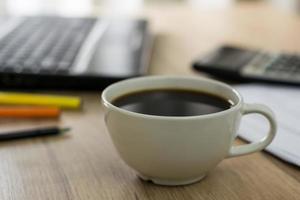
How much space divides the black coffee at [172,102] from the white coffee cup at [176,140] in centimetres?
2

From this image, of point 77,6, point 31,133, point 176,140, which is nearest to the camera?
point 176,140

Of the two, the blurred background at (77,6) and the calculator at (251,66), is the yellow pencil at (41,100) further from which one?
the blurred background at (77,6)

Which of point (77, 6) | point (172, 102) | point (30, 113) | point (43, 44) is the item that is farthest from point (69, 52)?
point (77, 6)

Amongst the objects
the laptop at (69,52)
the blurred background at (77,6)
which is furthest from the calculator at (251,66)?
the blurred background at (77,6)

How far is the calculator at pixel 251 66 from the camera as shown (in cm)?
71

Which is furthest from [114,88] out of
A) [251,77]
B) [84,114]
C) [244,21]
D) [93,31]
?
[244,21]

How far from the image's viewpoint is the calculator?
71 cm

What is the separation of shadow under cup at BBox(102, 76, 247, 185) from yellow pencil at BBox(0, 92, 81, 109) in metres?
0.20

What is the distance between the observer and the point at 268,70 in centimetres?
74

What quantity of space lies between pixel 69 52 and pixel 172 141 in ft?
1.33

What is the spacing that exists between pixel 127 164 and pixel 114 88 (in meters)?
0.07

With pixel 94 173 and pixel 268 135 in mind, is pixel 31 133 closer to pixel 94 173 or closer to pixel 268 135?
pixel 94 173

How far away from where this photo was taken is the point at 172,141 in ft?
1.32

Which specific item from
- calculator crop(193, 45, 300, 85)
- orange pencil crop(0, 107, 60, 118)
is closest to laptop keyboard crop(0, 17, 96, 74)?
orange pencil crop(0, 107, 60, 118)
